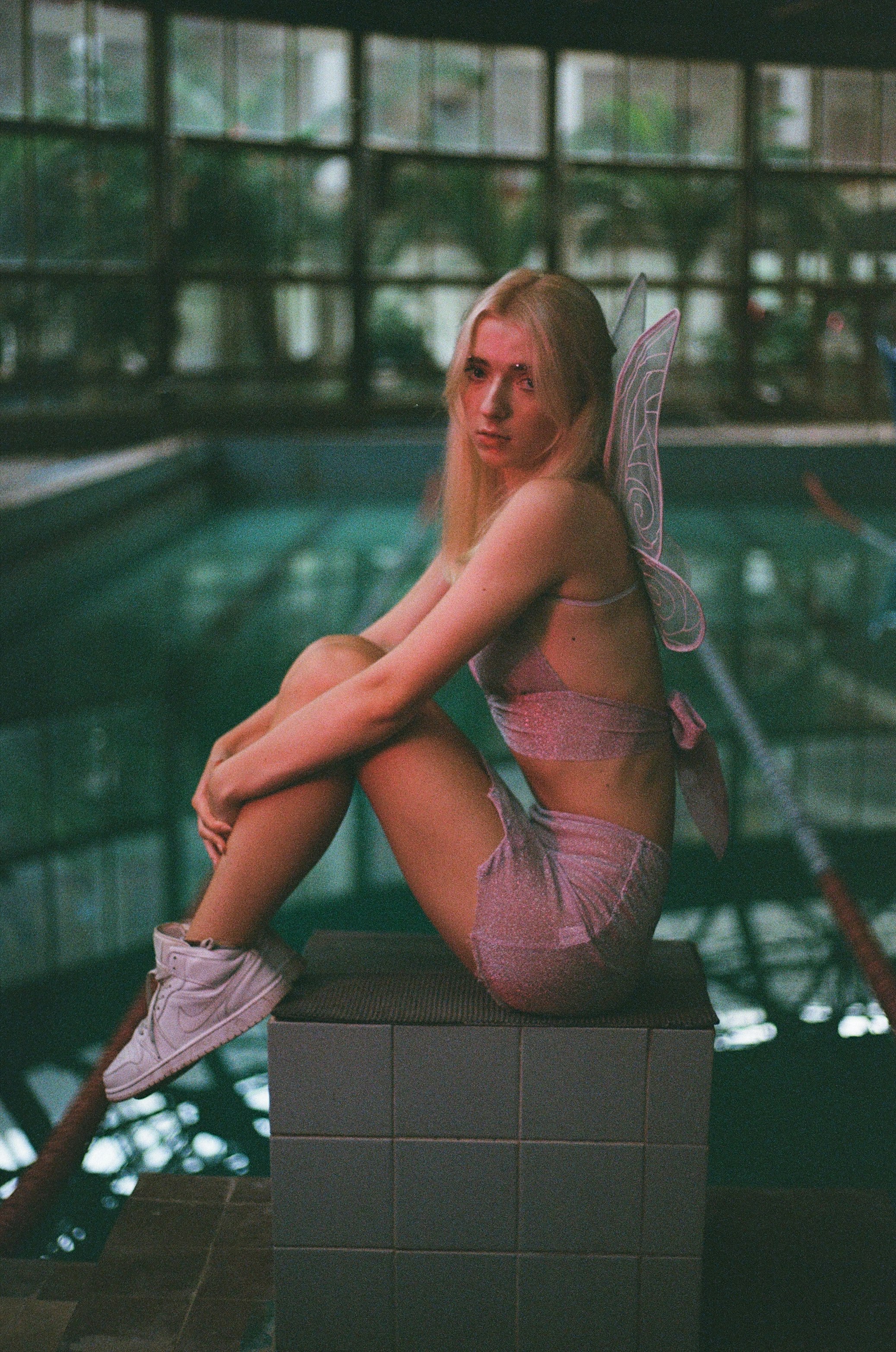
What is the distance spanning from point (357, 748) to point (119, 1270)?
739 mm

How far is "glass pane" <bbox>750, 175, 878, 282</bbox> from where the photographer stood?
16797 millimetres

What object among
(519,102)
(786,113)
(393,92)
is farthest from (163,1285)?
(786,113)

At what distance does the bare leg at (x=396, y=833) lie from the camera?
5.30 feet

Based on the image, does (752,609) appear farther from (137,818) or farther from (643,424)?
(643,424)

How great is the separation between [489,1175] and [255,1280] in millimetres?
412

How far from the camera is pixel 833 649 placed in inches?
246

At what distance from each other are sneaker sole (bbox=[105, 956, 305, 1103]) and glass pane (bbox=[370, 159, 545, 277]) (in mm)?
14647

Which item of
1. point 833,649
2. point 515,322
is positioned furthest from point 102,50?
point 515,322

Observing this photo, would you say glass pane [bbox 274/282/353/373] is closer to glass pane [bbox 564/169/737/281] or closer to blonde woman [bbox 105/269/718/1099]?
glass pane [bbox 564/169/737/281]

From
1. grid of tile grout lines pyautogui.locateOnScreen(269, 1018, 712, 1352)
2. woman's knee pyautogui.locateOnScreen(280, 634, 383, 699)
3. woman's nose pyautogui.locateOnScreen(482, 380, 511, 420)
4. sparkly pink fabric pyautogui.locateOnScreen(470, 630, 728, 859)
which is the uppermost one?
woman's nose pyautogui.locateOnScreen(482, 380, 511, 420)

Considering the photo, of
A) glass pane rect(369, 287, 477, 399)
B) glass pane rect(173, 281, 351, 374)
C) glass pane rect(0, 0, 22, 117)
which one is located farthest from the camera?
glass pane rect(369, 287, 477, 399)

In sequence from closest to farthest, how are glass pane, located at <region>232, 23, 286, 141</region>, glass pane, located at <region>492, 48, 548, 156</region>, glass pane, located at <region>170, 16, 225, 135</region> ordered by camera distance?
glass pane, located at <region>170, 16, 225, 135</region>, glass pane, located at <region>232, 23, 286, 141</region>, glass pane, located at <region>492, 48, 548, 156</region>

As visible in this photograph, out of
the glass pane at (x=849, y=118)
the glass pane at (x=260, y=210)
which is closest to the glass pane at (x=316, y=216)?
the glass pane at (x=260, y=210)

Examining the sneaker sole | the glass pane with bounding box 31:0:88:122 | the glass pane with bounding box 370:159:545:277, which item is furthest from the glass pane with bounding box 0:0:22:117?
the sneaker sole
